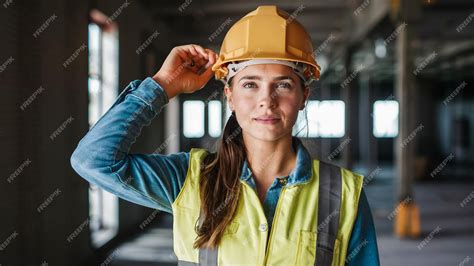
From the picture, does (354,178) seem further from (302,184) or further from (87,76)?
(87,76)

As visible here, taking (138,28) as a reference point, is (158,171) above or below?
below

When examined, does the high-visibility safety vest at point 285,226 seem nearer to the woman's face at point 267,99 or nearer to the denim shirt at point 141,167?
the denim shirt at point 141,167

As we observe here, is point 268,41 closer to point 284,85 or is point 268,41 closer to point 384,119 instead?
point 284,85

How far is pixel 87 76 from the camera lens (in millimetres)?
5309

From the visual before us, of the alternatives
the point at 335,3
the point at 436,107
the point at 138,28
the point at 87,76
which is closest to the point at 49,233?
the point at 87,76

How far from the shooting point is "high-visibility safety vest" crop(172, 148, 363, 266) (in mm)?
1461

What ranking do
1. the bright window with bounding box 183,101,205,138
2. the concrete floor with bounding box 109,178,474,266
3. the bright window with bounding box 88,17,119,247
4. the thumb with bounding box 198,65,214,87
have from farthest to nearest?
the bright window with bounding box 183,101,205,138, the bright window with bounding box 88,17,119,247, the concrete floor with bounding box 109,178,474,266, the thumb with bounding box 198,65,214,87

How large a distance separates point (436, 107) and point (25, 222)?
19225 mm

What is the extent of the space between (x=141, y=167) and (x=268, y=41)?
59cm

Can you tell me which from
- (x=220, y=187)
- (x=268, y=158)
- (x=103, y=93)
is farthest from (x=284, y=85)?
(x=103, y=93)

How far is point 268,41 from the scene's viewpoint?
158 centimetres

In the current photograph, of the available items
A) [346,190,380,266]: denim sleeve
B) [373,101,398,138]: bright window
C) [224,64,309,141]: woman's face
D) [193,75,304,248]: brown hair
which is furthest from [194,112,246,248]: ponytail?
[373,101,398,138]: bright window

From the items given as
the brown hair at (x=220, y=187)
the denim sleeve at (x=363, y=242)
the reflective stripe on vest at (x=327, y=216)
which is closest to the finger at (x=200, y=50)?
the brown hair at (x=220, y=187)

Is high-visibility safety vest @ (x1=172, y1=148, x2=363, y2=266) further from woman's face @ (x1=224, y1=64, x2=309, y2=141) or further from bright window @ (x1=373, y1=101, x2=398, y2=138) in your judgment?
bright window @ (x1=373, y1=101, x2=398, y2=138)
